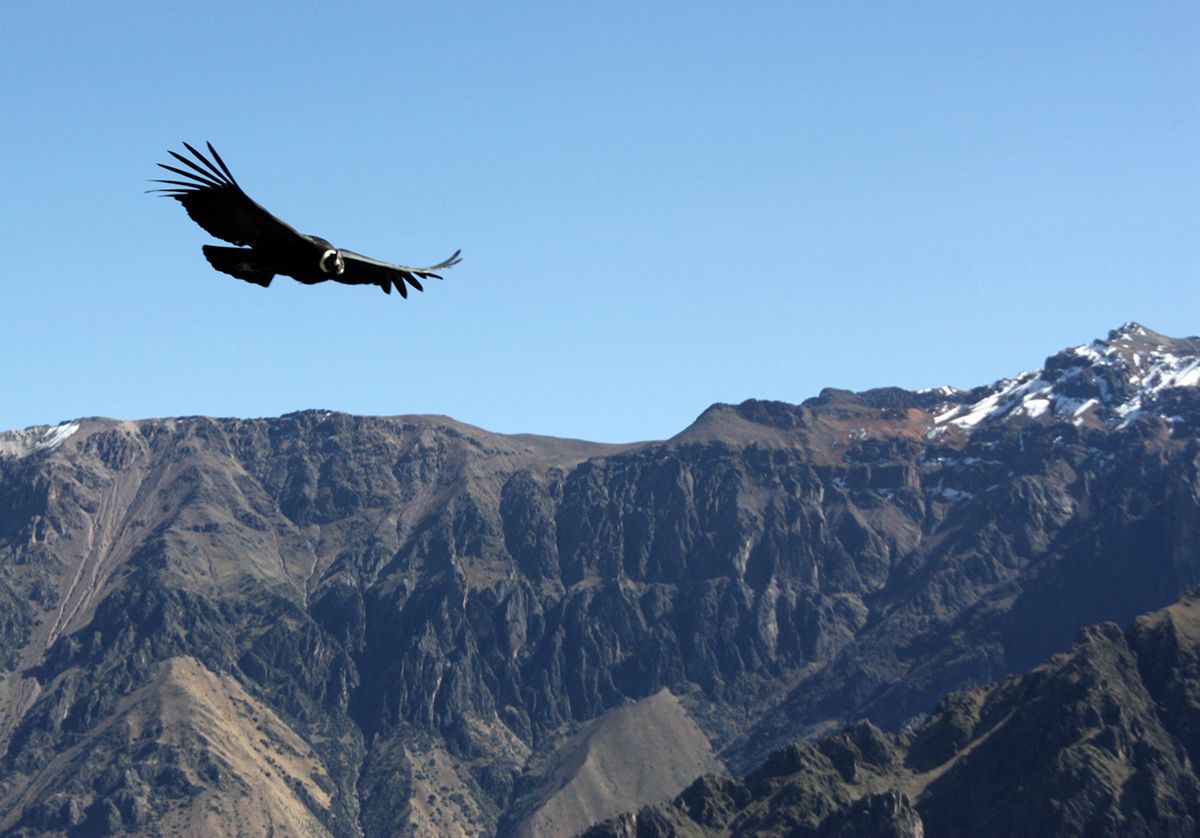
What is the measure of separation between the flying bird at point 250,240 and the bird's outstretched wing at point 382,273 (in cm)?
6

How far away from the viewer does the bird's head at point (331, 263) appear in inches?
2275

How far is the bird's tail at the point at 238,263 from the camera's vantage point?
57.4 metres

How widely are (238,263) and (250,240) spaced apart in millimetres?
1170

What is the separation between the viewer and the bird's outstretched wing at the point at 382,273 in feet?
199

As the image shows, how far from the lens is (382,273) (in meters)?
62.1

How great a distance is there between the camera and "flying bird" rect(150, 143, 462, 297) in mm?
54781

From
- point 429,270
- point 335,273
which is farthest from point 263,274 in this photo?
point 429,270

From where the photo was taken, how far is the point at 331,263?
58.3 meters

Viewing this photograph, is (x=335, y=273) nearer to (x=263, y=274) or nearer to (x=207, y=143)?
(x=263, y=274)

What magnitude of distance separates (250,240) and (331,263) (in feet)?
8.78

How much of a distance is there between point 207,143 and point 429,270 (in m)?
12.1

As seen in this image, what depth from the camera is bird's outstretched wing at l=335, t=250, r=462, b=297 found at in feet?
199

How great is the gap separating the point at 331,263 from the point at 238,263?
281 centimetres

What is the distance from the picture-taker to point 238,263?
57781 millimetres
